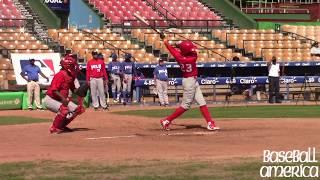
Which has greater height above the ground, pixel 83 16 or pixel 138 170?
pixel 83 16

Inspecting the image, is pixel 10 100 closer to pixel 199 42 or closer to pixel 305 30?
pixel 199 42

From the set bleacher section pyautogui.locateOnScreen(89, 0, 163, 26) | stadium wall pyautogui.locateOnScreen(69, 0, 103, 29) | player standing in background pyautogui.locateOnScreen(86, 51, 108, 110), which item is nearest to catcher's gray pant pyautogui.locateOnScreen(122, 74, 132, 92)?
player standing in background pyautogui.locateOnScreen(86, 51, 108, 110)

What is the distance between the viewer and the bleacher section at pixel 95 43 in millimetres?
35750

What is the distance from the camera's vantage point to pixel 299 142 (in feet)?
47.6

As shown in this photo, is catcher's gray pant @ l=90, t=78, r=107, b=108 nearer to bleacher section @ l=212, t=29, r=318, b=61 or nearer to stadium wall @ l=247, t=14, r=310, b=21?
bleacher section @ l=212, t=29, r=318, b=61

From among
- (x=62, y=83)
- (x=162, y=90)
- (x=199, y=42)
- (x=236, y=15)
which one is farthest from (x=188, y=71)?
(x=236, y=15)

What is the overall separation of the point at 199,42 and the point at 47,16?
27.7 ft

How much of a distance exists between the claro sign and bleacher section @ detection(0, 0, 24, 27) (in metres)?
1.90

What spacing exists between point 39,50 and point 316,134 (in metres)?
20.3

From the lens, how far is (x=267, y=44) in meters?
41.5

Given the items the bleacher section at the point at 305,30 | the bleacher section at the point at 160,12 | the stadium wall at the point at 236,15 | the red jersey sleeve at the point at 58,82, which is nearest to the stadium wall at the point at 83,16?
the bleacher section at the point at 160,12

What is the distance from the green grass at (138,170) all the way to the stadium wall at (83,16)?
31404mm

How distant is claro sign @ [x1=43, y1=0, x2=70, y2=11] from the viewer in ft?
135

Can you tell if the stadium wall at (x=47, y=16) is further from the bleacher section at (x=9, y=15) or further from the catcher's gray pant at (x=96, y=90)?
the catcher's gray pant at (x=96, y=90)
